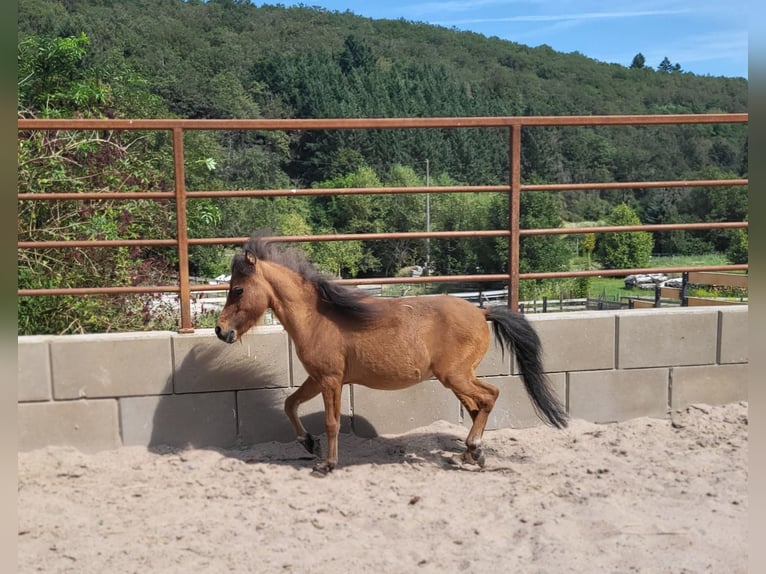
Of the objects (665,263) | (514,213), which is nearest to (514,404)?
(514,213)

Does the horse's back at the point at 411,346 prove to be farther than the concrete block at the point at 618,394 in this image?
No

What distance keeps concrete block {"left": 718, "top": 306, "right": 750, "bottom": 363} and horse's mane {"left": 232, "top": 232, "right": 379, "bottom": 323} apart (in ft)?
9.39

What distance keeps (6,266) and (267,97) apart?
233 ft

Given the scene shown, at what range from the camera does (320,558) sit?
3449mm

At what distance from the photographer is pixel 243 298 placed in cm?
463

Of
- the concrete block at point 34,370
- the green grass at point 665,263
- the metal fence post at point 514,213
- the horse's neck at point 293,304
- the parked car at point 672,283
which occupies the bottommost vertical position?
the green grass at point 665,263

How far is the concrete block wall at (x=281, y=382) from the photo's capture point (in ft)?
16.1

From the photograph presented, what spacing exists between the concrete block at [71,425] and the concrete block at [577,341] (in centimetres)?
299

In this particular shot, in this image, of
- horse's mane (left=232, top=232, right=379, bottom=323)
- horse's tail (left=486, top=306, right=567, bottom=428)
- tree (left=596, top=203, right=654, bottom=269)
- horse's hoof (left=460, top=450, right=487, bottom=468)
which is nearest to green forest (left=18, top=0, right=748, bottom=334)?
tree (left=596, top=203, right=654, bottom=269)

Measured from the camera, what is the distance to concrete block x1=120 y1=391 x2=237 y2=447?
4.98 m

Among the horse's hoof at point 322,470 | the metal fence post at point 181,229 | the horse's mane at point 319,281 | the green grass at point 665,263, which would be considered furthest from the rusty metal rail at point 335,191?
the green grass at point 665,263

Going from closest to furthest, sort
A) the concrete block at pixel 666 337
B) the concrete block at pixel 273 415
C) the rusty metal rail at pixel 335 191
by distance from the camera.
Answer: the rusty metal rail at pixel 335 191 < the concrete block at pixel 273 415 < the concrete block at pixel 666 337

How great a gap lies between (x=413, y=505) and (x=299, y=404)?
1.21 m

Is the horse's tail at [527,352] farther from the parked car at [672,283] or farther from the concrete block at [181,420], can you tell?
the parked car at [672,283]
